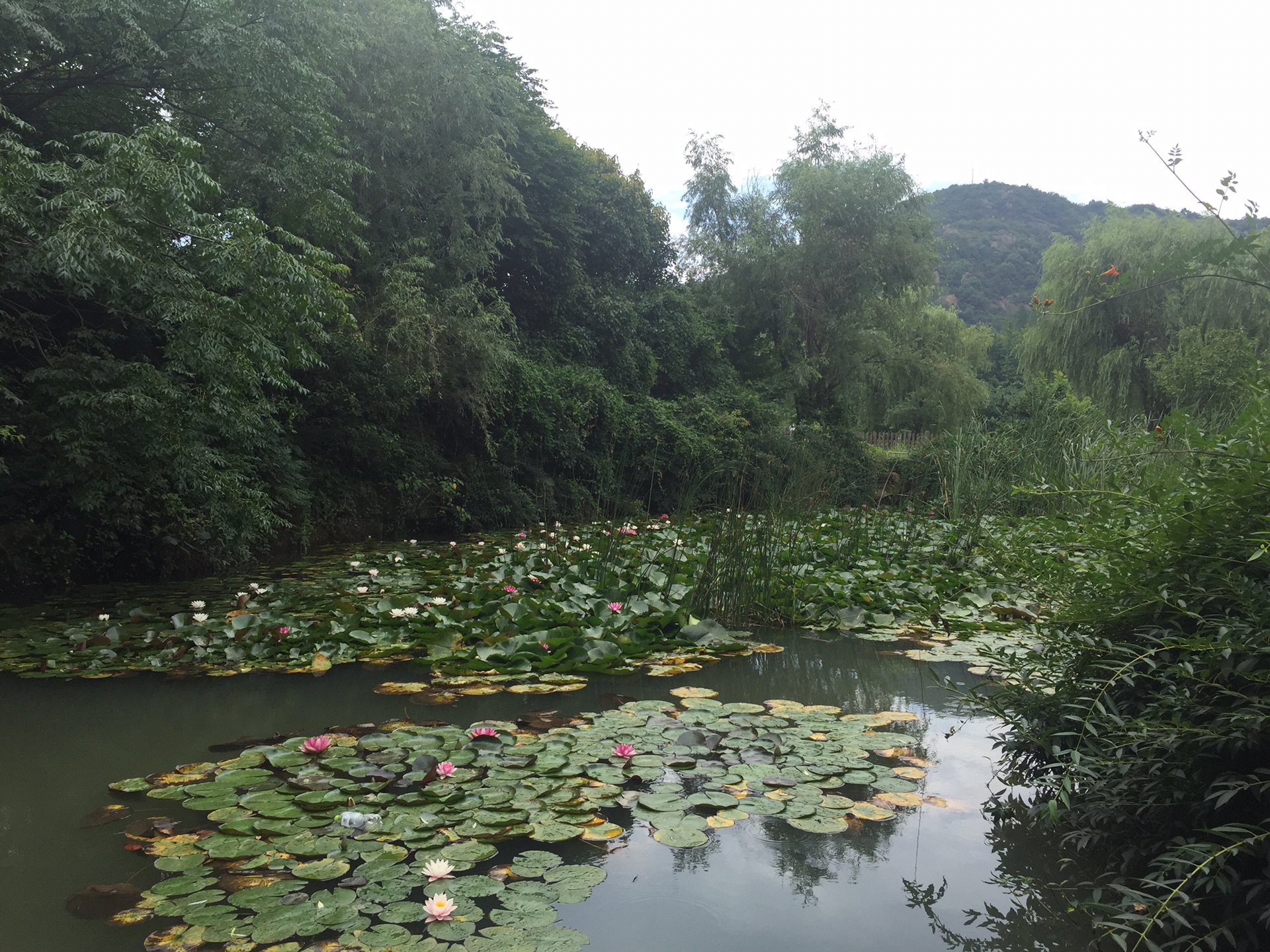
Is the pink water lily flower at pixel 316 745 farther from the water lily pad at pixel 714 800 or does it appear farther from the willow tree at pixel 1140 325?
the willow tree at pixel 1140 325

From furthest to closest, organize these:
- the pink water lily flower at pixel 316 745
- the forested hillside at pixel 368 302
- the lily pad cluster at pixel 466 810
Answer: the forested hillside at pixel 368 302 < the pink water lily flower at pixel 316 745 < the lily pad cluster at pixel 466 810

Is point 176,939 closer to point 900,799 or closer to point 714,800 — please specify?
point 714,800

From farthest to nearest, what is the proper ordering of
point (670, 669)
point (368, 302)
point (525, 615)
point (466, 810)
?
point (368, 302), point (525, 615), point (670, 669), point (466, 810)

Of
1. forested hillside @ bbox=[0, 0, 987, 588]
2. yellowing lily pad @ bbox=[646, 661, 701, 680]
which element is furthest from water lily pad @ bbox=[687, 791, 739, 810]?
forested hillside @ bbox=[0, 0, 987, 588]

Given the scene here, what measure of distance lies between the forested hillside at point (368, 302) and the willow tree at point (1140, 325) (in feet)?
8.72

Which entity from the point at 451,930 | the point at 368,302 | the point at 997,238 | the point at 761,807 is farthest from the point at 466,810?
the point at 997,238

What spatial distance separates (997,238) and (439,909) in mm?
40488

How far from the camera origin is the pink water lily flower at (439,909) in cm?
157

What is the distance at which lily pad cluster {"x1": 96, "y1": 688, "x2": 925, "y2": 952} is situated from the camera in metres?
1.63

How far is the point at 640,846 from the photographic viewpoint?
200cm

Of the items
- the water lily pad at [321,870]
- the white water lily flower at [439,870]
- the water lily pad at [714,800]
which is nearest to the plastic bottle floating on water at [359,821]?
the water lily pad at [321,870]

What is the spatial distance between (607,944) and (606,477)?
928 centimetres

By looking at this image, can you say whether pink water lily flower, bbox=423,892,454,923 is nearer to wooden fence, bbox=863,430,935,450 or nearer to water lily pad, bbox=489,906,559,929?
water lily pad, bbox=489,906,559,929

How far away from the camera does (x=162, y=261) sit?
4770 millimetres
